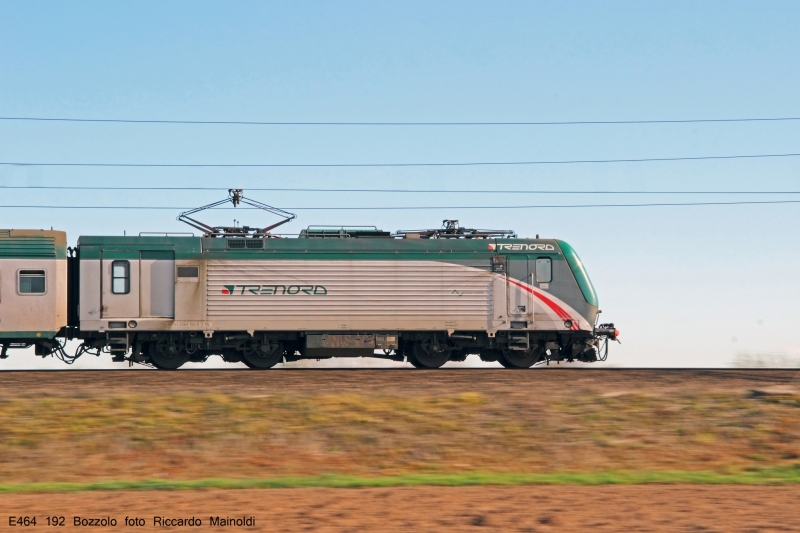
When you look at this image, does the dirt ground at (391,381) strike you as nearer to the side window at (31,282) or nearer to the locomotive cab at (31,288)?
the locomotive cab at (31,288)

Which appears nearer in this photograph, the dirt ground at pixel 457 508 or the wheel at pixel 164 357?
the dirt ground at pixel 457 508

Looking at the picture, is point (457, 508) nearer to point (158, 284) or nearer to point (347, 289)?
point (347, 289)

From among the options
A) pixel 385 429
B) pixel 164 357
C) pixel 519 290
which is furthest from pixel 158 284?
pixel 385 429

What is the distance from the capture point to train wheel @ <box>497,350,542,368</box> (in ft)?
88.8

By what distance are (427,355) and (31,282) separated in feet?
41.4

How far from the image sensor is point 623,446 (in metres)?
15.5

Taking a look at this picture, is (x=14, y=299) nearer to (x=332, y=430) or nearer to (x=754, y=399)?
(x=332, y=430)

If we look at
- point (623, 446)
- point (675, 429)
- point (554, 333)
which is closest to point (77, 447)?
point (623, 446)

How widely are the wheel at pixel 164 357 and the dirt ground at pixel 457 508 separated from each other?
1381 centimetres

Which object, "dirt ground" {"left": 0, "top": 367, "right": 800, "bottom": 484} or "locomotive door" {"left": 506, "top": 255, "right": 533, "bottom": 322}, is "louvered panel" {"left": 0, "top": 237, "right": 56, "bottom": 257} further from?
"locomotive door" {"left": 506, "top": 255, "right": 533, "bottom": 322}

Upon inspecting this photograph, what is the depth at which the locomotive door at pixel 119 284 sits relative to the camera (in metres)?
25.5

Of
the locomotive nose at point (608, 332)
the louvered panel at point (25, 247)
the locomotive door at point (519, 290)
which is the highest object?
the louvered panel at point (25, 247)

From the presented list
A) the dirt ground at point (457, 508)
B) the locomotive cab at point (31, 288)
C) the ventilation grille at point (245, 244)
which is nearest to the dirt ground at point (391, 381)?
the locomotive cab at point (31, 288)

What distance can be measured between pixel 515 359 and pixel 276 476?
14.6 meters
